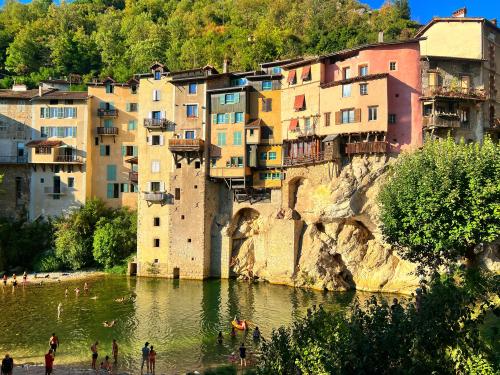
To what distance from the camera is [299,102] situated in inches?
2005

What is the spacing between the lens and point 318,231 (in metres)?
49.2

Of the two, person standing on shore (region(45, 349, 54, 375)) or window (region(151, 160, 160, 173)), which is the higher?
window (region(151, 160, 160, 173))

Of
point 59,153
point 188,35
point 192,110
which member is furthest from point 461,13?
point 188,35

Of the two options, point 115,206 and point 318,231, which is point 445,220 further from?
point 115,206

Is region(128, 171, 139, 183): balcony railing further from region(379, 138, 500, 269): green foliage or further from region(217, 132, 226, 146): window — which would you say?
region(379, 138, 500, 269): green foliage

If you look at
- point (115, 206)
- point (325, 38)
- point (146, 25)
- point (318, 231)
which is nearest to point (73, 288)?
point (115, 206)

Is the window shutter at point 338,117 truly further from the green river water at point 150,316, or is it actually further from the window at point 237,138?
the green river water at point 150,316

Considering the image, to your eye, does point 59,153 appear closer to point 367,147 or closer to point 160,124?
point 160,124

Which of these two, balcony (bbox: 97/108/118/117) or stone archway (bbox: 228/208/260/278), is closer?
stone archway (bbox: 228/208/260/278)

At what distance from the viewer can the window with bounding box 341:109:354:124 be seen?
46.5 metres

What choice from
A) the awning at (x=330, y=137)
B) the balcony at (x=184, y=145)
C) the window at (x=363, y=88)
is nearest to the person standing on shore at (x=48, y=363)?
the balcony at (x=184, y=145)

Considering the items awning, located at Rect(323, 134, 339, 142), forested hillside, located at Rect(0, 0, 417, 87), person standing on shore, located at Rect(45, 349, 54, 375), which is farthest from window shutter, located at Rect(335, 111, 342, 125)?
forested hillside, located at Rect(0, 0, 417, 87)

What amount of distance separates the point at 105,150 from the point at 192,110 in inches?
579

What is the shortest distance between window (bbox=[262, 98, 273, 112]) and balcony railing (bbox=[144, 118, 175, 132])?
34.2 feet
